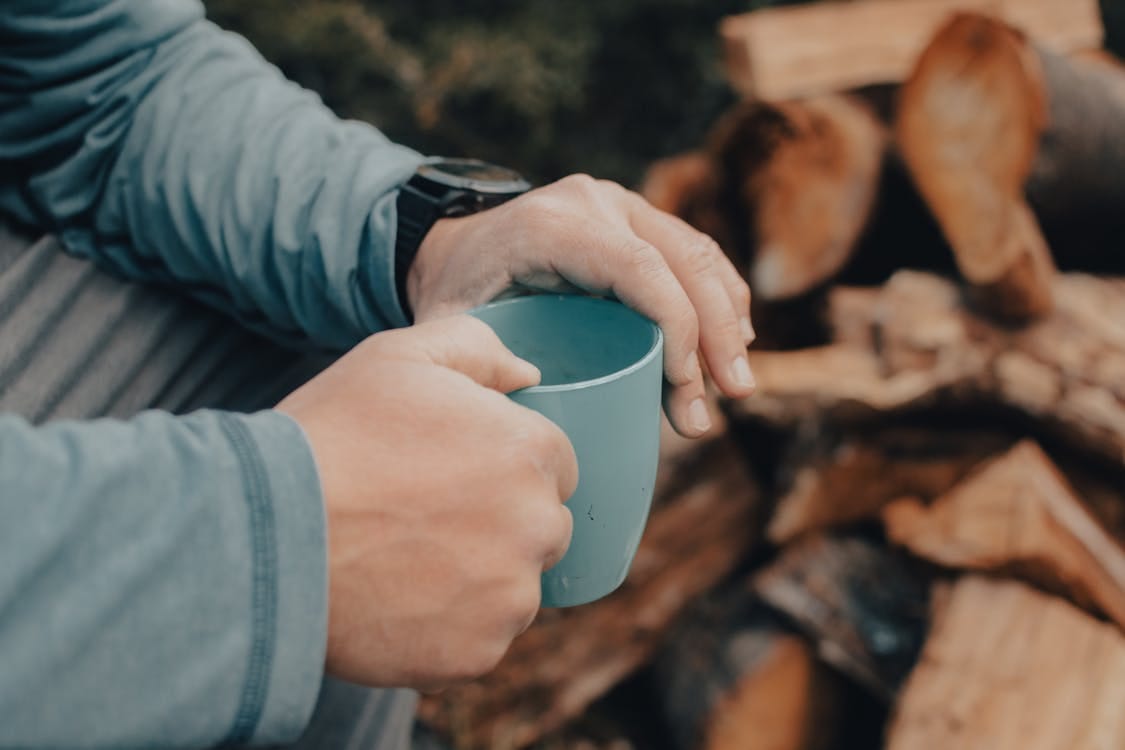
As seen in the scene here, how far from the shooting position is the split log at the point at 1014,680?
108cm

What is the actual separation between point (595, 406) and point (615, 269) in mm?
137

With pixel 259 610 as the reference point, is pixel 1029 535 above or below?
below

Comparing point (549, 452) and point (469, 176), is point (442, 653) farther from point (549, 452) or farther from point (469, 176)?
point (469, 176)

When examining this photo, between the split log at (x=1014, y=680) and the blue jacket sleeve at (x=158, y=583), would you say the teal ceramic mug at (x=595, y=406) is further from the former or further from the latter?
the split log at (x=1014, y=680)

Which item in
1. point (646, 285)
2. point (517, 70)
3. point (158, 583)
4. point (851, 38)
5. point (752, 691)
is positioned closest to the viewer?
point (158, 583)

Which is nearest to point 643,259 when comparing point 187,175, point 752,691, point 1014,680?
Answer: point 187,175

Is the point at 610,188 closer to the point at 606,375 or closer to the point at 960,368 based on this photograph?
the point at 606,375

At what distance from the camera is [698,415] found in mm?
723

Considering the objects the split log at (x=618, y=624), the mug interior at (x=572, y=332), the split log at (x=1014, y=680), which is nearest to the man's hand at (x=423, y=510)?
the mug interior at (x=572, y=332)

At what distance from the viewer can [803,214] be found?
170cm

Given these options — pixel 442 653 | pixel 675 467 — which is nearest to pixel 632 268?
pixel 442 653

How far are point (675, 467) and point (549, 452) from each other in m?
1.07

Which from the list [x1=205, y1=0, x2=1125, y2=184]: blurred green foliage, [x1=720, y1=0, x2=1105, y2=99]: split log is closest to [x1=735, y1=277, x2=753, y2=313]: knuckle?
[x1=720, y1=0, x2=1105, y2=99]: split log

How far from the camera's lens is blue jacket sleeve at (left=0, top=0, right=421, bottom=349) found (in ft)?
2.75
